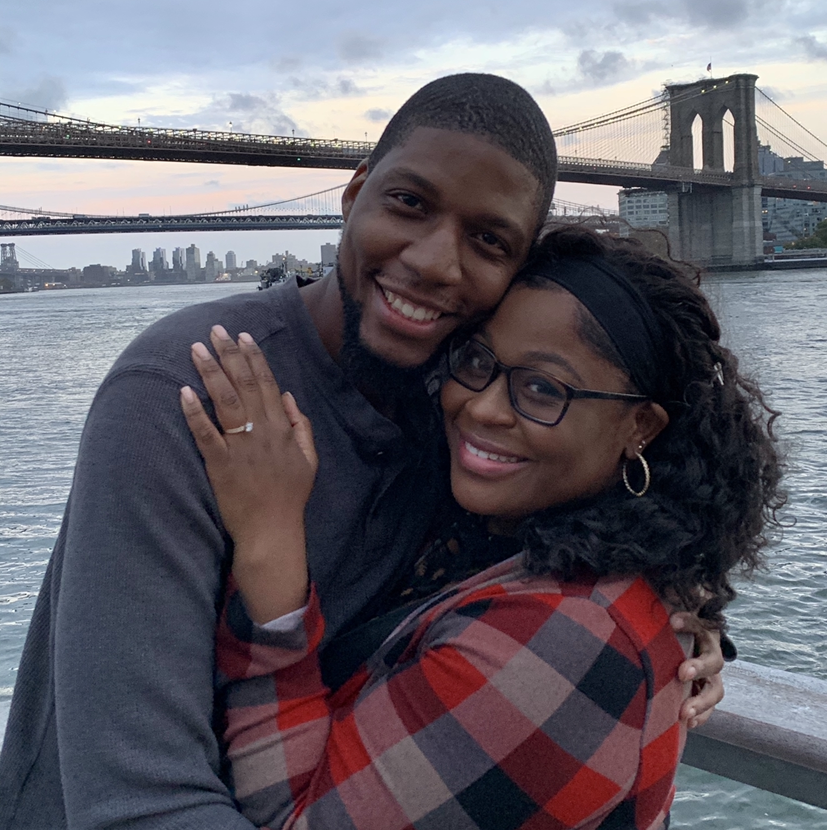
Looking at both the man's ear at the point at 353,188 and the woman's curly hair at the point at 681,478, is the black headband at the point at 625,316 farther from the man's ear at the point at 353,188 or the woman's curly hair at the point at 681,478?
the man's ear at the point at 353,188

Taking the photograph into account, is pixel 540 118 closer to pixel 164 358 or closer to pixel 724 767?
pixel 164 358

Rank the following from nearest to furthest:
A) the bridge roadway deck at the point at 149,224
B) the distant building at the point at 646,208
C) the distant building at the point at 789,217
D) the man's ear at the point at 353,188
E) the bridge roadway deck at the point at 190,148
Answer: the man's ear at the point at 353,188, the bridge roadway deck at the point at 190,148, the bridge roadway deck at the point at 149,224, the distant building at the point at 646,208, the distant building at the point at 789,217

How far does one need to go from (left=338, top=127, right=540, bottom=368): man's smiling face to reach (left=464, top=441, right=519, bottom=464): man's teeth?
5.2 inches

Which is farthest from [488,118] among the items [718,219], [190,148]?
[718,219]

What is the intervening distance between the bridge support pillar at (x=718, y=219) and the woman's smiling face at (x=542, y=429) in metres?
29.4

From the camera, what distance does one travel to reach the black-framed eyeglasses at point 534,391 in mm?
1048

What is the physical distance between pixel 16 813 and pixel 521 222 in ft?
2.76

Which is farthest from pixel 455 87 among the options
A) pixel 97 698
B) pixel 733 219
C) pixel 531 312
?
pixel 733 219

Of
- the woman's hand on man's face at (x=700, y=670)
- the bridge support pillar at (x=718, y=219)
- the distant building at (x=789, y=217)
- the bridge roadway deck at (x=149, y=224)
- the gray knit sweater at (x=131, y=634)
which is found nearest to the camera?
the gray knit sweater at (x=131, y=634)

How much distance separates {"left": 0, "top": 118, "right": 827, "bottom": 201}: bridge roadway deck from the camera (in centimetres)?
2220

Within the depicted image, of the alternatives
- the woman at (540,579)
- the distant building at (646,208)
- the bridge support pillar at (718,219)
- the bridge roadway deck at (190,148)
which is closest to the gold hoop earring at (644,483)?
the woman at (540,579)

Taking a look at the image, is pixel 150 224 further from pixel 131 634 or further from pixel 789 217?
pixel 789 217

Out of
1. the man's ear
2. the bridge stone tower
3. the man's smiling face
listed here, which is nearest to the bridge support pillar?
the bridge stone tower

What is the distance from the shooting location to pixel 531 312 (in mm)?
1091
